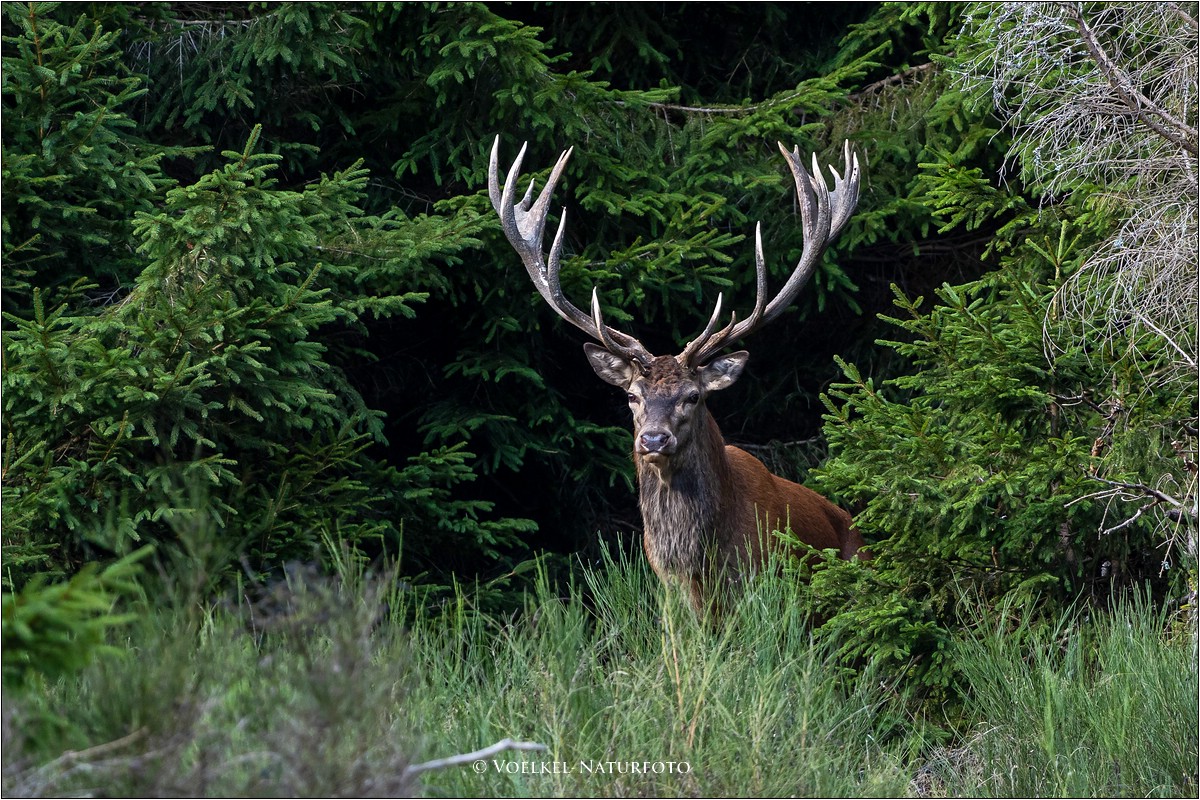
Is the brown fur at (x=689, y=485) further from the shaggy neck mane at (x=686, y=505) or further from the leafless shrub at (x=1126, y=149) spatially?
the leafless shrub at (x=1126, y=149)

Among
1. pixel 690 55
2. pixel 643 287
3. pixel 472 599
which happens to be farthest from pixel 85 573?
Answer: pixel 690 55

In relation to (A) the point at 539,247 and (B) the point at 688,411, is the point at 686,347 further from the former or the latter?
(A) the point at 539,247

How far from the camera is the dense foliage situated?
541 centimetres

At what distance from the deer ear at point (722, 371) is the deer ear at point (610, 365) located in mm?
349

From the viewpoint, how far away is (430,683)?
485 centimetres

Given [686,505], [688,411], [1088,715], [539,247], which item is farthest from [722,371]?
[1088,715]

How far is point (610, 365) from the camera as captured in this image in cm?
629

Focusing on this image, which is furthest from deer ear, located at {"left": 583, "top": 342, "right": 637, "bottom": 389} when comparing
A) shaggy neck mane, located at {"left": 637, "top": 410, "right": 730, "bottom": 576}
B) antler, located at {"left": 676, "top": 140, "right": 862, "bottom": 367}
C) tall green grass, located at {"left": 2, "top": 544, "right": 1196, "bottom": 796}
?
tall green grass, located at {"left": 2, "top": 544, "right": 1196, "bottom": 796}

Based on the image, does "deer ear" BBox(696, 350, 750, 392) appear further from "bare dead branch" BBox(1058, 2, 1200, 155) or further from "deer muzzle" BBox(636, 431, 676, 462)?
"bare dead branch" BBox(1058, 2, 1200, 155)

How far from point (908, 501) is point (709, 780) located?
5.71ft

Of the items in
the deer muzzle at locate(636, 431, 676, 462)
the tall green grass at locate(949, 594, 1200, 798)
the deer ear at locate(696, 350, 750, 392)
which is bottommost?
the tall green grass at locate(949, 594, 1200, 798)

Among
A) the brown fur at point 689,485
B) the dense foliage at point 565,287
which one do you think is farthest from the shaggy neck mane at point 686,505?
the dense foliage at point 565,287

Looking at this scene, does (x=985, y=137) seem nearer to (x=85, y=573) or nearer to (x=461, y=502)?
(x=461, y=502)

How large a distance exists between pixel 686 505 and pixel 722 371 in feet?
2.13
